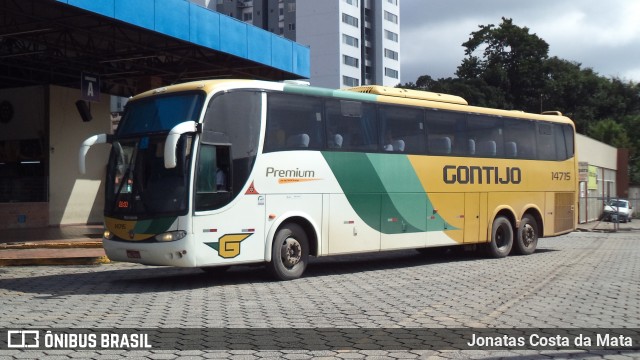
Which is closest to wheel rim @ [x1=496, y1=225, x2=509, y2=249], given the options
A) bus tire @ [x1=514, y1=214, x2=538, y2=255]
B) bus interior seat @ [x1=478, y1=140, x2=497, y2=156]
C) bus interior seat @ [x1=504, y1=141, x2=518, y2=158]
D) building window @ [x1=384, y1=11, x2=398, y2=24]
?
bus tire @ [x1=514, y1=214, x2=538, y2=255]

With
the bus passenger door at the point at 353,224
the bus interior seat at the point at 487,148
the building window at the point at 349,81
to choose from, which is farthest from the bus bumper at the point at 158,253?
the building window at the point at 349,81

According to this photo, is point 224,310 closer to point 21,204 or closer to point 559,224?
point 559,224

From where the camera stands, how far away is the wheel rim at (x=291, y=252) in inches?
487

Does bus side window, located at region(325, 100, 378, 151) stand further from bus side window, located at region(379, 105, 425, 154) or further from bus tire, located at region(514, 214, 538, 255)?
bus tire, located at region(514, 214, 538, 255)

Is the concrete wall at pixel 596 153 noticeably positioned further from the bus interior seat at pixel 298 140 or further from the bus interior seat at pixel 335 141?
the bus interior seat at pixel 298 140

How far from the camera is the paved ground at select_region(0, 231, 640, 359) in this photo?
6.96 m

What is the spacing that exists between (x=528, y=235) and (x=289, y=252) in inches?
325

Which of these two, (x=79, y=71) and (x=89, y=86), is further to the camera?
(x=79, y=71)

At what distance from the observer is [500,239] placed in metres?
17.4

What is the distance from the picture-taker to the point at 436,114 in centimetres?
1557

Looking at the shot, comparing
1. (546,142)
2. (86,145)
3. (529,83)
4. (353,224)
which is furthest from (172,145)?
(529,83)

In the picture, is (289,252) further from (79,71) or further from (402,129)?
(79,71)

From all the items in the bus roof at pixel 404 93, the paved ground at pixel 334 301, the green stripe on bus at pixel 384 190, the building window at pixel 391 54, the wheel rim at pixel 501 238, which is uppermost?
the building window at pixel 391 54

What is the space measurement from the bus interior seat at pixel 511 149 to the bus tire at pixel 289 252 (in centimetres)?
684
